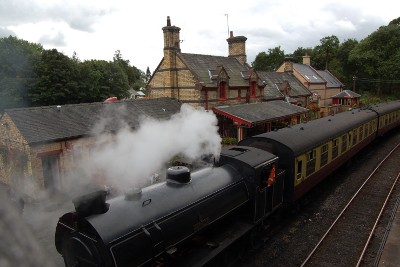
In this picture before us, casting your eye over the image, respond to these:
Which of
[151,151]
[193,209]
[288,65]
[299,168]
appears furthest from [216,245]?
[288,65]

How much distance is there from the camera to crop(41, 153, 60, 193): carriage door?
45.6 ft

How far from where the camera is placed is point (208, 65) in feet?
83.8

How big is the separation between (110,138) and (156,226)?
1097 cm

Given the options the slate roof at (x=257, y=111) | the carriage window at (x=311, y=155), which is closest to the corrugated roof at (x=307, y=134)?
the carriage window at (x=311, y=155)

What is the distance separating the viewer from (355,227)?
35.1 feet

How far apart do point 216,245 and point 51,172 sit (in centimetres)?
1022

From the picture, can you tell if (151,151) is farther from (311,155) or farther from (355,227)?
(355,227)

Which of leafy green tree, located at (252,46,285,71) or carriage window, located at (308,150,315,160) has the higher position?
leafy green tree, located at (252,46,285,71)

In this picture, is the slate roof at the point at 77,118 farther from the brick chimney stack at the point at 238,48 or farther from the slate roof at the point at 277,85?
the slate roof at the point at 277,85

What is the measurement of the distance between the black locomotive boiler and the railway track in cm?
229

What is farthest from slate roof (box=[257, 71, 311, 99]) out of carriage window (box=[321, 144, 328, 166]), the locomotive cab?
the locomotive cab

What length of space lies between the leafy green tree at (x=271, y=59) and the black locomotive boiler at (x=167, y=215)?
80762 millimetres

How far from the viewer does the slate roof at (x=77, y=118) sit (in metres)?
13.7

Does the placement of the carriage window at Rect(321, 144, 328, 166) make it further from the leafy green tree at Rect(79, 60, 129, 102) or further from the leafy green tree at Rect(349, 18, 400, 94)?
the leafy green tree at Rect(349, 18, 400, 94)
